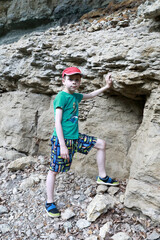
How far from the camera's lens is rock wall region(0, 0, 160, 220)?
98.9 inches

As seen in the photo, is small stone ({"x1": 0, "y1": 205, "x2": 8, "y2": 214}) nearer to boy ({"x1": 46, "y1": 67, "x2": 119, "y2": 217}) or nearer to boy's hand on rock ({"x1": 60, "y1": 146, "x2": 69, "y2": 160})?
boy ({"x1": 46, "y1": 67, "x2": 119, "y2": 217})

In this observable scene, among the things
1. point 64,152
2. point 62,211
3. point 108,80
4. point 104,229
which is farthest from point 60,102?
point 104,229

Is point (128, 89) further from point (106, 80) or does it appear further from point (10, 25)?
point (10, 25)

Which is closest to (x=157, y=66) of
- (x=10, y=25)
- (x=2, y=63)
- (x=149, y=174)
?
(x=149, y=174)

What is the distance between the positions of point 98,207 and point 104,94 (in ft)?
6.05

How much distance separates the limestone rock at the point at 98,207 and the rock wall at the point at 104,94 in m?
0.27

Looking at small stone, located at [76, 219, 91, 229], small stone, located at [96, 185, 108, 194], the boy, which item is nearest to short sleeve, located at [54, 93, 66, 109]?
the boy

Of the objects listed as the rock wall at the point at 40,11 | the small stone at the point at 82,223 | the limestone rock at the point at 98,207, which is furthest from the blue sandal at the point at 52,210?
the rock wall at the point at 40,11

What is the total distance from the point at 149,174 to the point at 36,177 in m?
1.98

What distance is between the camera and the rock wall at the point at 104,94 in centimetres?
251

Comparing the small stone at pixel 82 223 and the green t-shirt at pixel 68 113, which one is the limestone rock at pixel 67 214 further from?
the green t-shirt at pixel 68 113

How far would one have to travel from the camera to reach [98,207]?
245cm

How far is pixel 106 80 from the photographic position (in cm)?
295

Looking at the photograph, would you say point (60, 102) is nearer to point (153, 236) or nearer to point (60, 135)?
point (60, 135)
